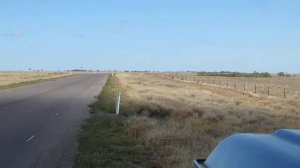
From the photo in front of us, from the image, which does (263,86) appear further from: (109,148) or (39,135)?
(109,148)

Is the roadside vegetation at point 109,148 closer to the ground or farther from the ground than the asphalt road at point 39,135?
farther from the ground

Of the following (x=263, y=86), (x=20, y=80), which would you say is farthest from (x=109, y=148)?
(x=263, y=86)

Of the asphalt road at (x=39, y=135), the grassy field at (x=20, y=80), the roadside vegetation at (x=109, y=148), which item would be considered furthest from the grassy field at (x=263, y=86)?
the roadside vegetation at (x=109, y=148)

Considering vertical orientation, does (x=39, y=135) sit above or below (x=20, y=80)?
above

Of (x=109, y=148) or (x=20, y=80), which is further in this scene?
(x=20, y=80)

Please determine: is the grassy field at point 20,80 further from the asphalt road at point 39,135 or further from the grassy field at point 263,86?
the asphalt road at point 39,135

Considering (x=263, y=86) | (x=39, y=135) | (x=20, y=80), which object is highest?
(x=39, y=135)

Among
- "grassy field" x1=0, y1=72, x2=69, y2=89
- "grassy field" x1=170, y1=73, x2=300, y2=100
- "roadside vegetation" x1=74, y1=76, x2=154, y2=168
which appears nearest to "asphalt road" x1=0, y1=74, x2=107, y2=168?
"roadside vegetation" x1=74, y1=76, x2=154, y2=168

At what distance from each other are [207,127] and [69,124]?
4788mm

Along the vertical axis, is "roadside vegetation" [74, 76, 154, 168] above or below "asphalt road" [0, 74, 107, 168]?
above

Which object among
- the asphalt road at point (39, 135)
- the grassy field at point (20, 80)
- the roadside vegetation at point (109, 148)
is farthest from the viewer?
the grassy field at point (20, 80)

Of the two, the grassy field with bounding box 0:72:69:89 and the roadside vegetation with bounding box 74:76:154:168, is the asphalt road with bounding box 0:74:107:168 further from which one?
the grassy field with bounding box 0:72:69:89

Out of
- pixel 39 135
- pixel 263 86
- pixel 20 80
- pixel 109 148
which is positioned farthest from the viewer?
pixel 263 86

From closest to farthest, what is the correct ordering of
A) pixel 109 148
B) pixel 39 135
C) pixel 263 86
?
pixel 109 148 < pixel 39 135 < pixel 263 86
